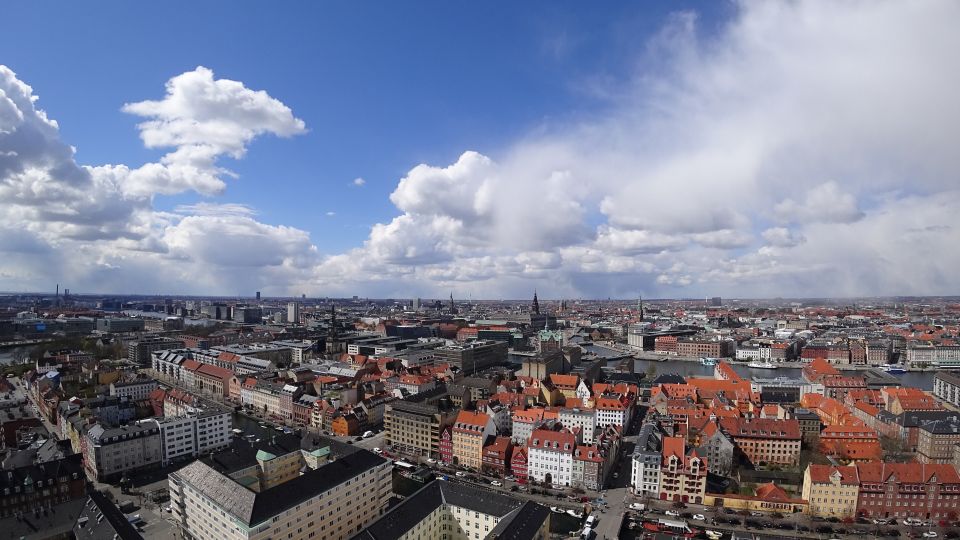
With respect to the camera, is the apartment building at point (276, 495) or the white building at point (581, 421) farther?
the white building at point (581, 421)

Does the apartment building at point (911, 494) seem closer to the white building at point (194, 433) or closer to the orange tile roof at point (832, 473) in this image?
the orange tile roof at point (832, 473)

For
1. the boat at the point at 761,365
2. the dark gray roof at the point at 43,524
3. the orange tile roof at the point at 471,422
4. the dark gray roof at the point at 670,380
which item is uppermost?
the orange tile roof at the point at 471,422

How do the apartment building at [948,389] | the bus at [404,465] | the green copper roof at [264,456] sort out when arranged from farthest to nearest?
the apartment building at [948,389] → the bus at [404,465] → the green copper roof at [264,456]

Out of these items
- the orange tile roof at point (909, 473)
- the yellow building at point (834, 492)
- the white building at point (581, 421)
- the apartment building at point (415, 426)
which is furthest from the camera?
the white building at point (581, 421)

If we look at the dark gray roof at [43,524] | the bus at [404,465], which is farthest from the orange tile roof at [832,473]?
the dark gray roof at [43,524]

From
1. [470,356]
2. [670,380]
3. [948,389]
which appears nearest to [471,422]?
[670,380]

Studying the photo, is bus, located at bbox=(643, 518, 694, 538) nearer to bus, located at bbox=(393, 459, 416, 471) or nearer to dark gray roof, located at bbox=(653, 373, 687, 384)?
bus, located at bbox=(393, 459, 416, 471)

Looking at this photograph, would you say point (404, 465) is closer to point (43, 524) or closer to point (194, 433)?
point (194, 433)

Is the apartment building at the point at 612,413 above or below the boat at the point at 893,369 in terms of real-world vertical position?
above
